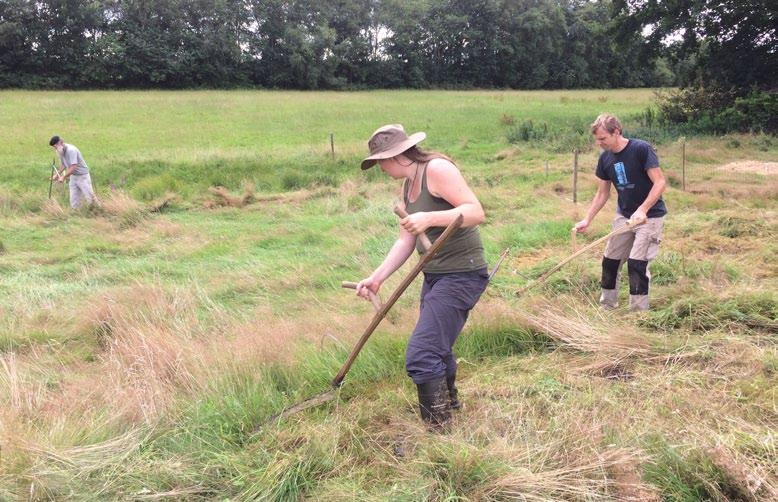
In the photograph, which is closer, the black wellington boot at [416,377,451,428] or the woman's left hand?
the woman's left hand

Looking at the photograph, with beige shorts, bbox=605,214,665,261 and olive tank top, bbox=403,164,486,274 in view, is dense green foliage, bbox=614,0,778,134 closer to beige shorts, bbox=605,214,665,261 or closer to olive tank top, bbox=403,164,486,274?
beige shorts, bbox=605,214,665,261

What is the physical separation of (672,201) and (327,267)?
532cm

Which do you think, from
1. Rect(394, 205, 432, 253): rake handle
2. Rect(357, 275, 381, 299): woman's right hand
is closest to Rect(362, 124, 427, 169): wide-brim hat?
Rect(394, 205, 432, 253): rake handle

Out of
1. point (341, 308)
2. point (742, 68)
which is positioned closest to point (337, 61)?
point (742, 68)

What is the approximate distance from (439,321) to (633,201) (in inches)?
98.3

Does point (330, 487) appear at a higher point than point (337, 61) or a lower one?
lower

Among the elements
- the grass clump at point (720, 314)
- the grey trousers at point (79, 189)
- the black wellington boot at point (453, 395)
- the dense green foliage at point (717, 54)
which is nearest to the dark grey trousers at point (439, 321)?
the black wellington boot at point (453, 395)

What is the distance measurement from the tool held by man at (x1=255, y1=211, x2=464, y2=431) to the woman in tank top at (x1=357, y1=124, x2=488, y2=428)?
0.10 meters

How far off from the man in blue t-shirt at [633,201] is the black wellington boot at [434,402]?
228 centimetres

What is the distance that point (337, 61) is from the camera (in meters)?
53.0

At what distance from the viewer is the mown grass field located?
8.26ft

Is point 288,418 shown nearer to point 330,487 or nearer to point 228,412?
point 228,412

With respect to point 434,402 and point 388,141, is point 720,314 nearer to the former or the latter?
point 434,402

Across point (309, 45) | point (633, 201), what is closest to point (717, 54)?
point (633, 201)
